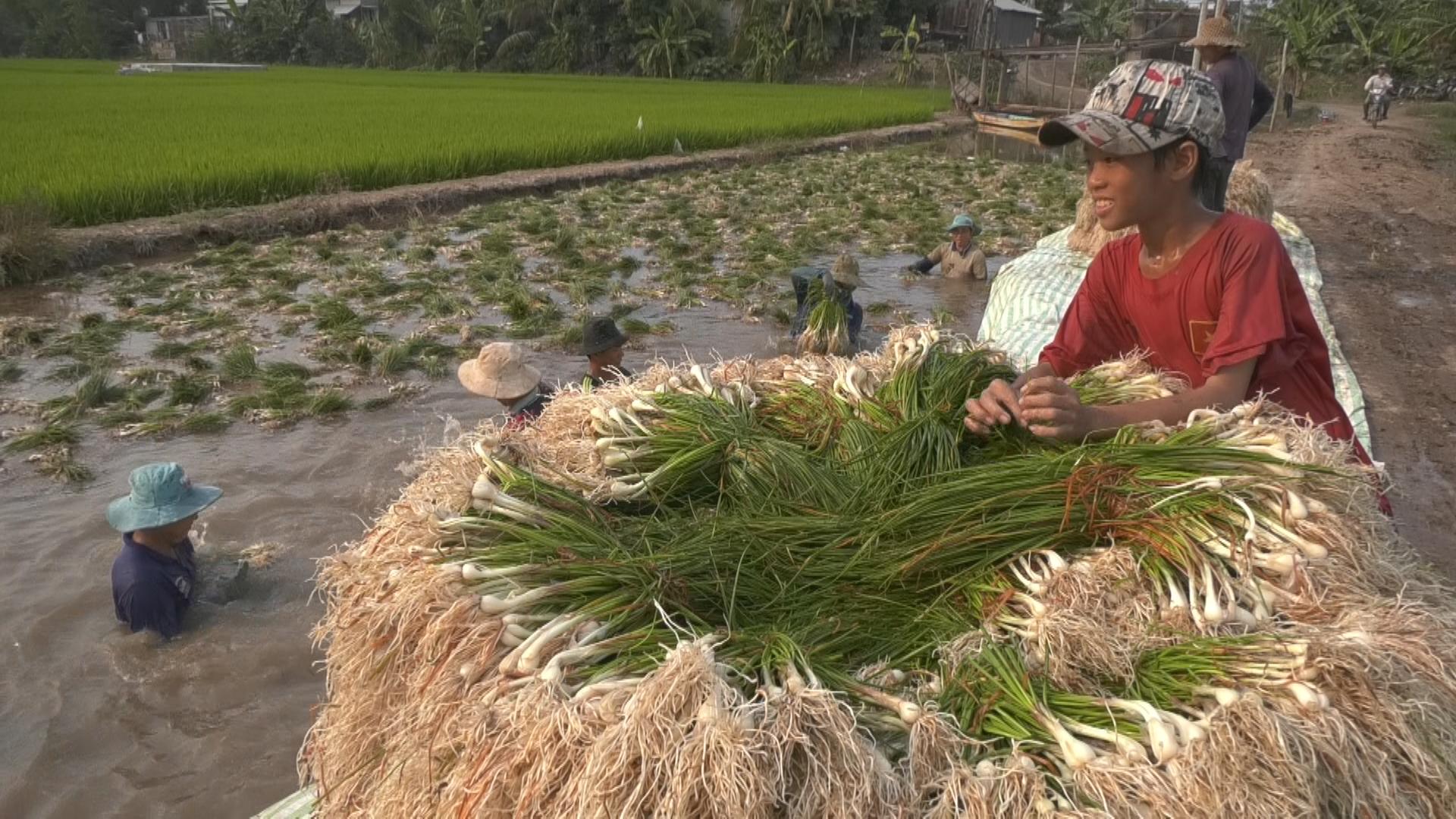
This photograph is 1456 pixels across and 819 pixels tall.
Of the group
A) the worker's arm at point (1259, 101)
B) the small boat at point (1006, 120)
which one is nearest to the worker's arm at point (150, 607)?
the worker's arm at point (1259, 101)

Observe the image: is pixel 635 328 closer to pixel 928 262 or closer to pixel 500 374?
pixel 500 374

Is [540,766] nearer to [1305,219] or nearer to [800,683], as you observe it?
[800,683]

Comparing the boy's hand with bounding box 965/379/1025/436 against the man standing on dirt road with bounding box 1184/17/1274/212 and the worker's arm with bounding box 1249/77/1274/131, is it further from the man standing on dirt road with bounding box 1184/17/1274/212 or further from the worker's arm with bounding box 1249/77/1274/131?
the worker's arm with bounding box 1249/77/1274/131

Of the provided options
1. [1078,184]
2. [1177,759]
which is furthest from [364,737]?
[1078,184]

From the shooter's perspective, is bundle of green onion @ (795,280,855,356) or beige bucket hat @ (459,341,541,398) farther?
bundle of green onion @ (795,280,855,356)

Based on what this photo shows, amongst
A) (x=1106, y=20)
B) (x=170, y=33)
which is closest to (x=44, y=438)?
(x=1106, y=20)

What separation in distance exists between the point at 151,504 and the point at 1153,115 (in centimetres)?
323

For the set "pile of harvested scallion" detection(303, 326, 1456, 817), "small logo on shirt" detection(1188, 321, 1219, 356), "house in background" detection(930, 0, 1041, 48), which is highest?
"house in background" detection(930, 0, 1041, 48)

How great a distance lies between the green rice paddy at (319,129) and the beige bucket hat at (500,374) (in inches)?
264

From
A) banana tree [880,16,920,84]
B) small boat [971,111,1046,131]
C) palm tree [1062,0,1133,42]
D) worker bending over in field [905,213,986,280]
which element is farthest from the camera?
palm tree [1062,0,1133,42]

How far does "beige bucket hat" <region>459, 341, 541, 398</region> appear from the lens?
3.85m

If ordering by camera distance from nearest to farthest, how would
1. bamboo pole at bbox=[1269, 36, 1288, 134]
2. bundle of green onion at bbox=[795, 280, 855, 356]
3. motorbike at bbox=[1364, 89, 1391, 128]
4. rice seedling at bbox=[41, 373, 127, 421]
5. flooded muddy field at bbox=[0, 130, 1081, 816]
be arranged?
flooded muddy field at bbox=[0, 130, 1081, 816]
rice seedling at bbox=[41, 373, 127, 421]
bundle of green onion at bbox=[795, 280, 855, 356]
motorbike at bbox=[1364, 89, 1391, 128]
bamboo pole at bbox=[1269, 36, 1288, 134]

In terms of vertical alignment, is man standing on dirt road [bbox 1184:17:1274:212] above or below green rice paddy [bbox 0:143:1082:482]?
above

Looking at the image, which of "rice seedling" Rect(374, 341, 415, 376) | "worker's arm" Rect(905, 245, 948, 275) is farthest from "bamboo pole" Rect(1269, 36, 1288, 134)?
"rice seedling" Rect(374, 341, 415, 376)
